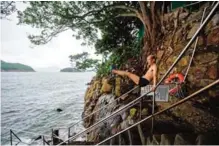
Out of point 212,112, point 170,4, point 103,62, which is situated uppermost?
point 170,4

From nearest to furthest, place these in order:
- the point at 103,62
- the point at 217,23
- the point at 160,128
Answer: the point at 160,128 < the point at 217,23 < the point at 103,62

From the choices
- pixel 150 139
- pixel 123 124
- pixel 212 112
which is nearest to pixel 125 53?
pixel 123 124

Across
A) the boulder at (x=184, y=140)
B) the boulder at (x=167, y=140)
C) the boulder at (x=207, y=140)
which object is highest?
the boulder at (x=207, y=140)

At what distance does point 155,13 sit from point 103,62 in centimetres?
374

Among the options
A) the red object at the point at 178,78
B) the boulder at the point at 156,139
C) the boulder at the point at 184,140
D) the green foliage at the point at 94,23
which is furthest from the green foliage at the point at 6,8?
the boulder at the point at 184,140

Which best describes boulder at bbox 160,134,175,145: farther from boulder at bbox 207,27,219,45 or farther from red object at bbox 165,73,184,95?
boulder at bbox 207,27,219,45

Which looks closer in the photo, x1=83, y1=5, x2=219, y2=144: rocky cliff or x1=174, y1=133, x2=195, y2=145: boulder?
x1=174, y1=133, x2=195, y2=145: boulder

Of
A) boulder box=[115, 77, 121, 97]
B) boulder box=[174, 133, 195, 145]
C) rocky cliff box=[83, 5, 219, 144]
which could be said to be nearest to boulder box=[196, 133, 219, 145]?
boulder box=[174, 133, 195, 145]

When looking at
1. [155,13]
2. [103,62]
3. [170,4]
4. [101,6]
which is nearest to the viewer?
[155,13]

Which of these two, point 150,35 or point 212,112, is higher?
point 150,35

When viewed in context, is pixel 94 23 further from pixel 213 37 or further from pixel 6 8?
pixel 213 37

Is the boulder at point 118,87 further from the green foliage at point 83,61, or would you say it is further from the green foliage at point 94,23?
the green foliage at point 83,61

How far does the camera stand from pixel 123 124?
15.6 ft

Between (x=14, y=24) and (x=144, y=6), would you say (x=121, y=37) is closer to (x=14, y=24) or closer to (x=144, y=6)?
(x=144, y=6)
